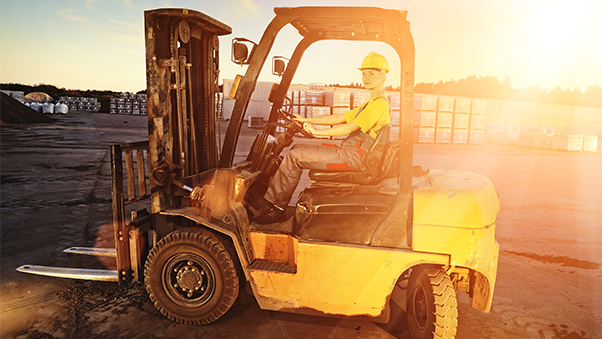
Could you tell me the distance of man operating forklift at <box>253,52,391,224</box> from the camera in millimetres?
3152

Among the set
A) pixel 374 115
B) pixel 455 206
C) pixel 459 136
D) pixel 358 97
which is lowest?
pixel 459 136

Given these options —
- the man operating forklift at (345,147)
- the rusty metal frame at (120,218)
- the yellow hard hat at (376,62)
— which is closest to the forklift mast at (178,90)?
the rusty metal frame at (120,218)

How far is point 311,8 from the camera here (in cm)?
305

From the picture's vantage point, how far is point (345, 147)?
3.31m

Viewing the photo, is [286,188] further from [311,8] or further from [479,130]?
[479,130]

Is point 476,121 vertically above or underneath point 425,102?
underneath

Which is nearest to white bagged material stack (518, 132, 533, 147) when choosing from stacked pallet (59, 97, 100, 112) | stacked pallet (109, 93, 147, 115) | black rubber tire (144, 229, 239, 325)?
black rubber tire (144, 229, 239, 325)

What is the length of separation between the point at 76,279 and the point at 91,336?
1.24 meters

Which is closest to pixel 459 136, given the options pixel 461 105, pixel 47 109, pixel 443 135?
pixel 443 135

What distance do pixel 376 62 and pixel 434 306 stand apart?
6.18ft

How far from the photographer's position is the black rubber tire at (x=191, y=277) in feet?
10.7

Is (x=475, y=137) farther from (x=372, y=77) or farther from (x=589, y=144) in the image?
(x=372, y=77)

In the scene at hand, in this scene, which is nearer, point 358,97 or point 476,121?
point 358,97

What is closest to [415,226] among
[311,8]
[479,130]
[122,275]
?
[311,8]
